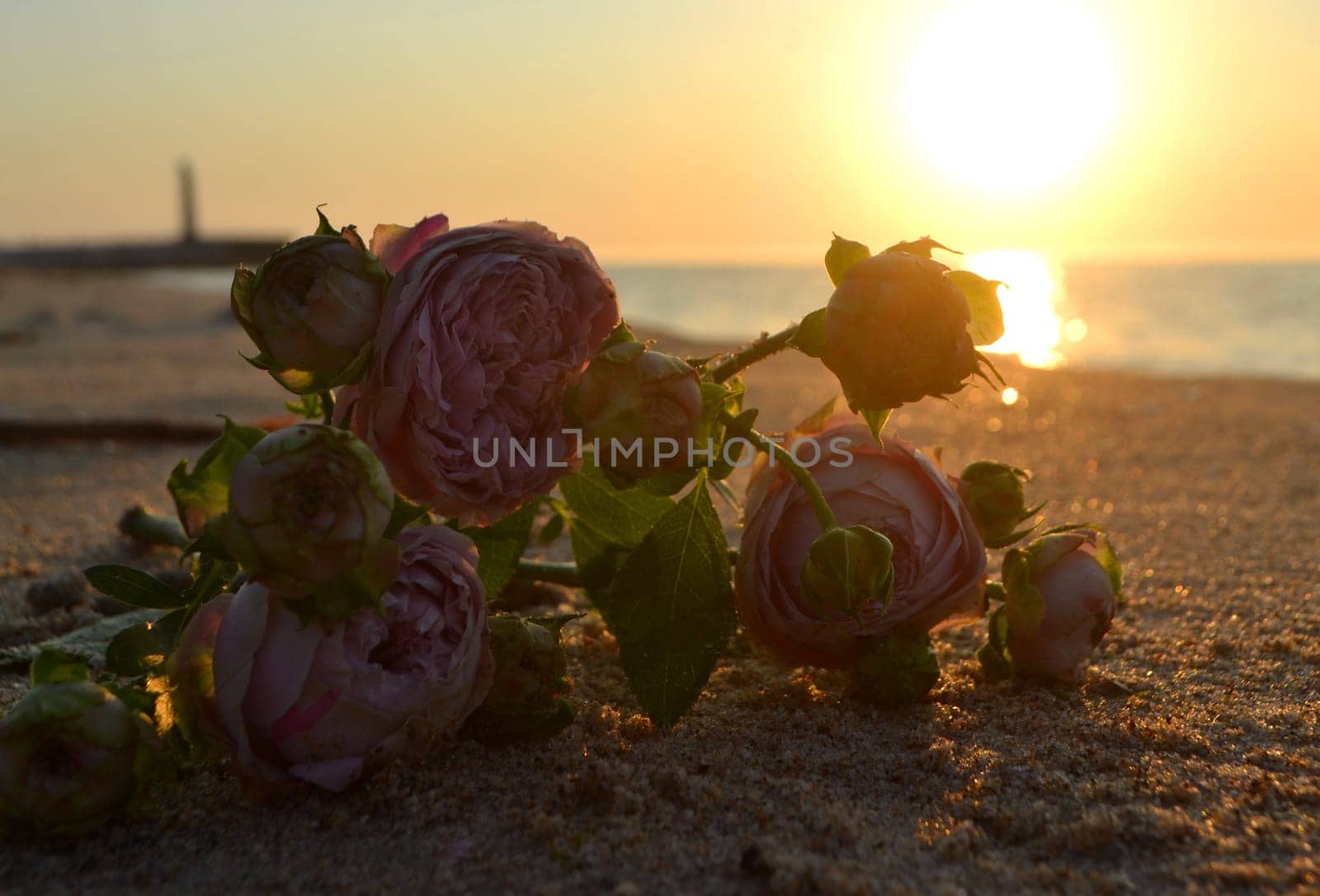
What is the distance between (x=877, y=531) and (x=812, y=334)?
240 millimetres

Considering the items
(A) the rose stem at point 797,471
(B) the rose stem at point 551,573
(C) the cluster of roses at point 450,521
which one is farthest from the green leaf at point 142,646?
(A) the rose stem at point 797,471

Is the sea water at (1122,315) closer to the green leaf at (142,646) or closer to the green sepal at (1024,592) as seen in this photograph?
the green sepal at (1024,592)

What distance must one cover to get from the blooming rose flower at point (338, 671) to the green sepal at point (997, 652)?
72 centimetres

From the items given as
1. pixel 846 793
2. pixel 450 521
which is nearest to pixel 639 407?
pixel 450 521

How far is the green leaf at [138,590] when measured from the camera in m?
1.25

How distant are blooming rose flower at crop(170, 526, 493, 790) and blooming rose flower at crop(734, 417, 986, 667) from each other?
13.9 inches

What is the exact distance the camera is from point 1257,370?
10.7 metres

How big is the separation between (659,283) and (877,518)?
47.8m

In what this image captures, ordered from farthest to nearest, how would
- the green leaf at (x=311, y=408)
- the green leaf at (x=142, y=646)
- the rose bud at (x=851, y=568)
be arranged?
the green leaf at (x=311, y=408) → the green leaf at (x=142, y=646) → the rose bud at (x=851, y=568)

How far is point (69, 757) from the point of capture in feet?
3.41

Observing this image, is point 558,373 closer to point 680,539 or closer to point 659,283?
point 680,539

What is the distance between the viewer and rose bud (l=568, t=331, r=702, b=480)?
105 centimetres

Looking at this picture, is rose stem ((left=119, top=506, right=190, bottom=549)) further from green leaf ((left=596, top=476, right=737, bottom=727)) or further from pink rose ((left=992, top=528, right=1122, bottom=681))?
pink rose ((left=992, top=528, right=1122, bottom=681))

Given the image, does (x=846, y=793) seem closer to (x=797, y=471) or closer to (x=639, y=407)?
(x=797, y=471)
